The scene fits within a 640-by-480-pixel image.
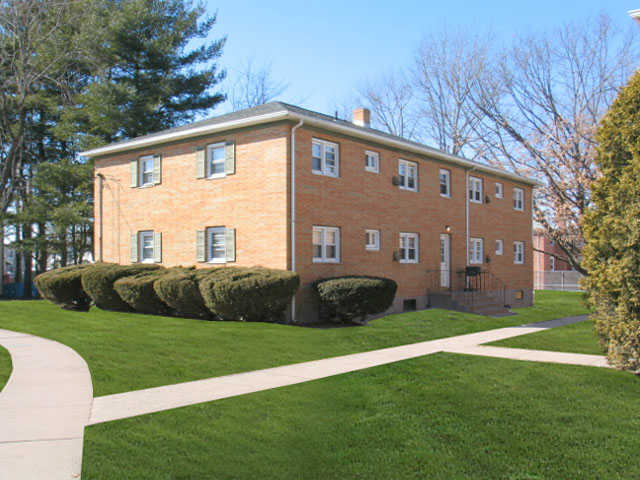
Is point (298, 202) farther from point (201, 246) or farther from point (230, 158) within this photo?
point (201, 246)

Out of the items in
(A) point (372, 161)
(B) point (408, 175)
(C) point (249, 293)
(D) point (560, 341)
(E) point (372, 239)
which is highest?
(A) point (372, 161)

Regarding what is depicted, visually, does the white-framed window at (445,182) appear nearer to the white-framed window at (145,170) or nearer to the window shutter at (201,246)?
the window shutter at (201,246)

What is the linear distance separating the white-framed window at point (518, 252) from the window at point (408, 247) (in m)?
8.94

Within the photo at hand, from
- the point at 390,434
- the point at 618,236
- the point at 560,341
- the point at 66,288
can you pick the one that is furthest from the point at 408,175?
the point at 390,434

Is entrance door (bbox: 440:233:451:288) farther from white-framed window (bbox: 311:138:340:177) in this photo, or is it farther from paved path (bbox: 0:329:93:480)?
paved path (bbox: 0:329:93:480)

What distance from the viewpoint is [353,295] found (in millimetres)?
16797

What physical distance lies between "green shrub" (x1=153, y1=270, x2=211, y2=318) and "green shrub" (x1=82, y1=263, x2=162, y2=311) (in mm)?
2144

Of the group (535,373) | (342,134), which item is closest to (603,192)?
(535,373)

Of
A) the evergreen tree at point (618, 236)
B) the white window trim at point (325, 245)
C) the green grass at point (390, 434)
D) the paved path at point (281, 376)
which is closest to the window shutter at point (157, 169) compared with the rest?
the white window trim at point (325, 245)

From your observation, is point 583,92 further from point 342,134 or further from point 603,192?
point 603,192

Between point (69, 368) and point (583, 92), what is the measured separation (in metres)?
31.8

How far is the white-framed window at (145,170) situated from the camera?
72.4 ft

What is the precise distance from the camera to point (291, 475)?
16.9 ft

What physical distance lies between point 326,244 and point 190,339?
6939 mm
